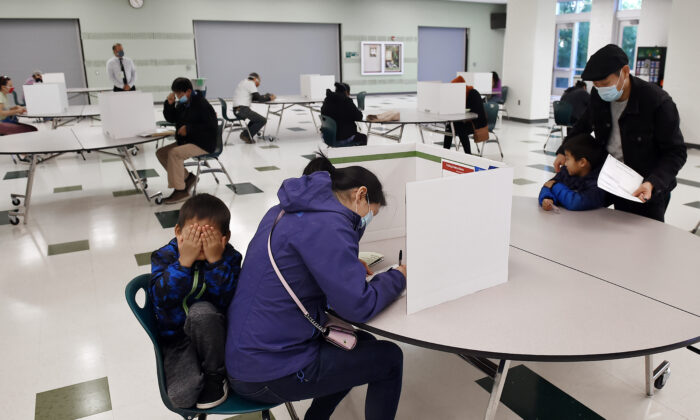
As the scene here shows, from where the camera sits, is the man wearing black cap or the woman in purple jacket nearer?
the woman in purple jacket

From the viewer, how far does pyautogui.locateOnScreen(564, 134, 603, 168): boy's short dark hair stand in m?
2.29

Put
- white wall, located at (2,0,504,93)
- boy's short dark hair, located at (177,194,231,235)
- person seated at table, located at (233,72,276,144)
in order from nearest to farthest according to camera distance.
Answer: boy's short dark hair, located at (177,194,231,235), person seated at table, located at (233,72,276,144), white wall, located at (2,0,504,93)

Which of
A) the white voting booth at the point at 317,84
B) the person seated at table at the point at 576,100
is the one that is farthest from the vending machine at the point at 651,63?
the white voting booth at the point at 317,84

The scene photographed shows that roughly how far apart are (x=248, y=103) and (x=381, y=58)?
9165 mm

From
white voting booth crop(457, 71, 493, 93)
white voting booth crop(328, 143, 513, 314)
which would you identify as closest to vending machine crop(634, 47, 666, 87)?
white voting booth crop(457, 71, 493, 93)

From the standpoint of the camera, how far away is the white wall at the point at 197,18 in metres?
13.1

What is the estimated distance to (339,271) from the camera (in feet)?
4.20

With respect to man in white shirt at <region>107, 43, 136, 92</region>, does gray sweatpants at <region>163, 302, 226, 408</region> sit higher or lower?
lower

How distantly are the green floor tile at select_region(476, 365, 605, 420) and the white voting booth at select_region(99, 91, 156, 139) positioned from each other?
3.96m

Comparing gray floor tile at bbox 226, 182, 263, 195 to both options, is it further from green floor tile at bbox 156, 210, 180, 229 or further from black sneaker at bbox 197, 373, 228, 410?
black sneaker at bbox 197, 373, 228, 410

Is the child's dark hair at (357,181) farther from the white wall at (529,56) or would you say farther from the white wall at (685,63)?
the white wall at (529,56)

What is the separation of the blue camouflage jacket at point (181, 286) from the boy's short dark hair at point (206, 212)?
0.10m

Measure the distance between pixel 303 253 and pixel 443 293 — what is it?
0.39 metres

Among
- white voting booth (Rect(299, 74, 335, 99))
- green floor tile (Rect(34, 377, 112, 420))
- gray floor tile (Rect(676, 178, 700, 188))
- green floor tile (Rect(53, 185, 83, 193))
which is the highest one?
white voting booth (Rect(299, 74, 335, 99))
